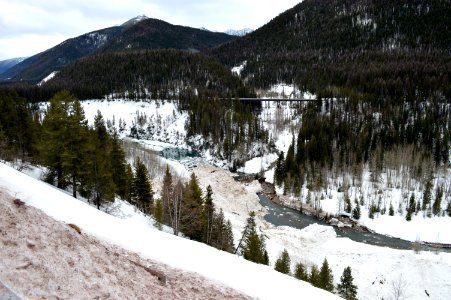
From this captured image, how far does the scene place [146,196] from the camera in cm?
4534

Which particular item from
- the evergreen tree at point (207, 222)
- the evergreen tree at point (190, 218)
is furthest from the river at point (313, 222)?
the evergreen tree at point (190, 218)

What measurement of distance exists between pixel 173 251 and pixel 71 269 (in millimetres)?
5811

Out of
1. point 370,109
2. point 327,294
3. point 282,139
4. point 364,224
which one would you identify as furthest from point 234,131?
point 327,294

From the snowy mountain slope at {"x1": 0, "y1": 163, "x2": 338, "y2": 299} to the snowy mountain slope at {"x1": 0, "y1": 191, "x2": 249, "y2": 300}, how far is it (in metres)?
0.83

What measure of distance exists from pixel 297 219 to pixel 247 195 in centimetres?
1365

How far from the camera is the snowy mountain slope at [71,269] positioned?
9.27 metres

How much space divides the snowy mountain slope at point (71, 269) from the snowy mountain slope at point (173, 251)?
827 millimetres

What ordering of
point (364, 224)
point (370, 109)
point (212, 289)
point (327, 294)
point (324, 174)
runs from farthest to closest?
point (370, 109) < point (324, 174) < point (364, 224) < point (327, 294) < point (212, 289)

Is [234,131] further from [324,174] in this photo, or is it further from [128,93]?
[128,93]

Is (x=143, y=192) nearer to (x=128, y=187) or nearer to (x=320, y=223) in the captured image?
(x=128, y=187)

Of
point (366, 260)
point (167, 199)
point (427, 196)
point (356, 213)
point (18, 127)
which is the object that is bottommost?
point (356, 213)

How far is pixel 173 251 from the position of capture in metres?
15.7

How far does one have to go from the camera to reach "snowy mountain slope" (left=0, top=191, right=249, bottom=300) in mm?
9266

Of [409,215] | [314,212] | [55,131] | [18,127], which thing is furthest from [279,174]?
[55,131]
